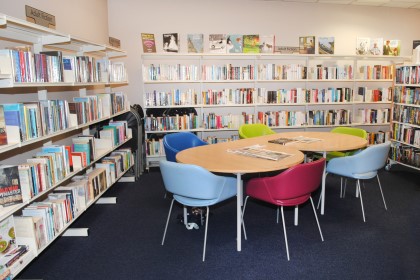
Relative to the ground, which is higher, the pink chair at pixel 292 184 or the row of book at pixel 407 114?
A: the row of book at pixel 407 114

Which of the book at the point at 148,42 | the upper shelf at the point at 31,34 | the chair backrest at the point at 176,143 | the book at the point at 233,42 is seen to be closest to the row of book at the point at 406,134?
the book at the point at 233,42

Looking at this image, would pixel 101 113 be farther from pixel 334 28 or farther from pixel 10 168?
pixel 334 28

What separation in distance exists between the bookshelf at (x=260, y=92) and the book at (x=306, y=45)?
14 centimetres

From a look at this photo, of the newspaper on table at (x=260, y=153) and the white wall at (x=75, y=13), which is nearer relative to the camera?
the newspaper on table at (x=260, y=153)

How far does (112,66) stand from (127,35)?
4.58 ft

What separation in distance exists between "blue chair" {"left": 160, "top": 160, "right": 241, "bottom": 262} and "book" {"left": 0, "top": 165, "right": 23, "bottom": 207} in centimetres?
101

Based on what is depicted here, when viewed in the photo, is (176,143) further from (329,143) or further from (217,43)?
(217,43)

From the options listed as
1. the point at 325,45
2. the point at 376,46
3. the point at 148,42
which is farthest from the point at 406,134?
the point at 148,42

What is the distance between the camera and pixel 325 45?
567 cm

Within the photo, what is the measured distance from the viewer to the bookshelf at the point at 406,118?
481cm

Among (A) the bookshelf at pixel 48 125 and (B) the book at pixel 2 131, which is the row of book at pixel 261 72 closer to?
(A) the bookshelf at pixel 48 125

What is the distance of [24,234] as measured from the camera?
2.33m

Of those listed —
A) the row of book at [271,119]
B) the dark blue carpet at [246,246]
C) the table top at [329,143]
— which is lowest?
the dark blue carpet at [246,246]

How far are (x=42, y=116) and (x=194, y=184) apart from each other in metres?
1.30
